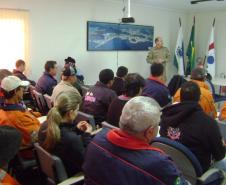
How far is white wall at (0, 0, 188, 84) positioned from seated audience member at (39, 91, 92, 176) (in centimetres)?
400

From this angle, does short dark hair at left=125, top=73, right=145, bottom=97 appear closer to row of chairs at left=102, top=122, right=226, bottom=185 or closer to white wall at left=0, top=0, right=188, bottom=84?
row of chairs at left=102, top=122, right=226, bottom=185

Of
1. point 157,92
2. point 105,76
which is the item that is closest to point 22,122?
point 105,76

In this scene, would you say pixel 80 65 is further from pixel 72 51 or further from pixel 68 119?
pixel 68 119

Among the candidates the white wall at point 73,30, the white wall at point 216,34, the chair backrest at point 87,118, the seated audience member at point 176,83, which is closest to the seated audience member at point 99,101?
the chair backrest at point 87,118

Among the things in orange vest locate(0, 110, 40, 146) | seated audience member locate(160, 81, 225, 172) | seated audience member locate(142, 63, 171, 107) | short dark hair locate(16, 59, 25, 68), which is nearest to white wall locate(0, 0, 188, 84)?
short dark hair locate(16, 59, 25, 68)

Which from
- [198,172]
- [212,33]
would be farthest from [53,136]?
[212,33]

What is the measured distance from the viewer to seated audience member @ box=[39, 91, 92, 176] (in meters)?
2.12

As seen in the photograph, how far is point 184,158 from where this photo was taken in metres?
2.02

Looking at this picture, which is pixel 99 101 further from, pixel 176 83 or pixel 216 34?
pixel 216 34

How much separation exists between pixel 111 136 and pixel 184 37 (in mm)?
8491

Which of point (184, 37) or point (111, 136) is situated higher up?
point (184, 37)

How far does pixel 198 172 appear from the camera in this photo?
208 cm

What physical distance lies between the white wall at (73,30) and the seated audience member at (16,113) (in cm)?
331

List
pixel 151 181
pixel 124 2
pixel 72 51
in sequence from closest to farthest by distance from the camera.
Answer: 1. pixel 151 181
2. pixel 72 51
3. pixel 124 2
